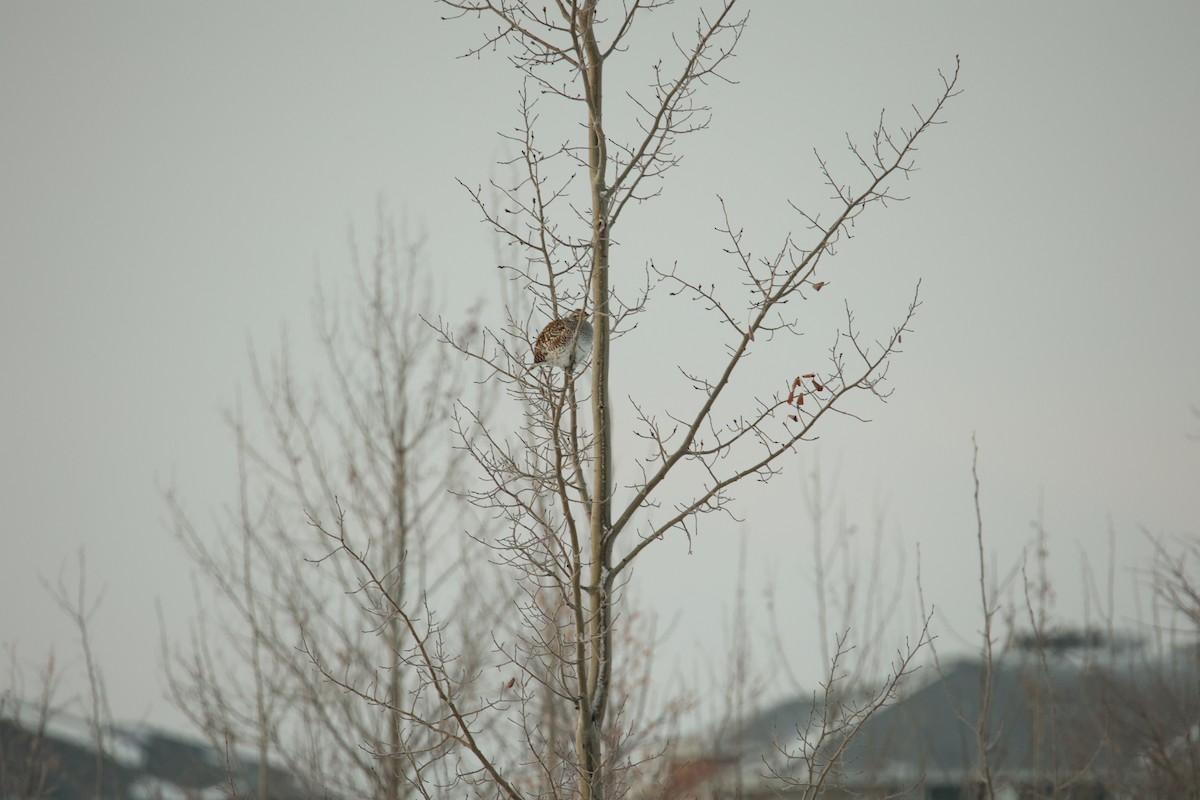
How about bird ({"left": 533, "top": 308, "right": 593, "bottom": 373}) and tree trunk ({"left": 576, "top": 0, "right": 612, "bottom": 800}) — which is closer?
tree trunk ({"left": 576, "top": 0, "right": 612, "bottom": 800})

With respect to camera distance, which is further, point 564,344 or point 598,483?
point 564,344

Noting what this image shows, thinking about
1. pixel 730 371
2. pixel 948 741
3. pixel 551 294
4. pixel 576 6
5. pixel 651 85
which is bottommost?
pixel 948 741

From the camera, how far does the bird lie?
3.74 m

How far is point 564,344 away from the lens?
3861 millimetres

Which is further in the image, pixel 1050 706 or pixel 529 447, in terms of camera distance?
pixel 1050 706

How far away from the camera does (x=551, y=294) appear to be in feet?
11.7

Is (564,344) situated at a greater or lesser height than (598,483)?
greater

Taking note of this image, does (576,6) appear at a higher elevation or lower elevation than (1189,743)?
higher

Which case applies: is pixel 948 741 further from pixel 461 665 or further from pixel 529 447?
pixel 529 447

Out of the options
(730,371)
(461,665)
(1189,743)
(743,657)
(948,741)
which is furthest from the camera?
(948,741)

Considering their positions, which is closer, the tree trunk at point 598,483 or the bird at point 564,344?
the tree trunk at point 598,483

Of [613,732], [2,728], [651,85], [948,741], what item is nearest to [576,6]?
[651,85]

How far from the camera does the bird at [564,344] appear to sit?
374 cm

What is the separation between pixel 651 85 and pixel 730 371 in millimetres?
1054
